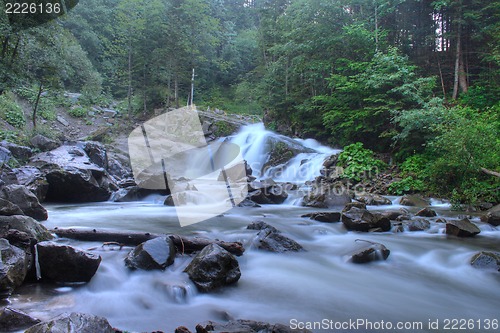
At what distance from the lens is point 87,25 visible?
3441cm

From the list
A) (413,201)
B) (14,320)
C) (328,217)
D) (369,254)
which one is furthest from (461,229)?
(14,320)

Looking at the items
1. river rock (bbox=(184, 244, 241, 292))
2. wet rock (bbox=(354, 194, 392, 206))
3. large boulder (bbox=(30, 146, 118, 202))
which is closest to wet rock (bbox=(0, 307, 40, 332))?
river rock (bbox=(184, 244, 241, 292))

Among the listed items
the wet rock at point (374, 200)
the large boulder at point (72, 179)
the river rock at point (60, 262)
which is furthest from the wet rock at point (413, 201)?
the large boulder at point (72, 179)

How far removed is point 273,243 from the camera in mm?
6062

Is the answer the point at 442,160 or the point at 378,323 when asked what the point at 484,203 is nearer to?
the point at 442,160

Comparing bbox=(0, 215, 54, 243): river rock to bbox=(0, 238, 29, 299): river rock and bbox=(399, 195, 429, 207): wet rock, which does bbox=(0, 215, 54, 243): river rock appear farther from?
bbox=(399, 195, 429, 207): wet rock

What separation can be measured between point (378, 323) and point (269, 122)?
20.8 meters

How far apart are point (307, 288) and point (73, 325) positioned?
3253 millimetres

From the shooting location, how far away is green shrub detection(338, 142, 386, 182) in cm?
1384

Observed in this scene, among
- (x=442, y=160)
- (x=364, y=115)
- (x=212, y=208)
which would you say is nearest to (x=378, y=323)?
(x=212, y=208)

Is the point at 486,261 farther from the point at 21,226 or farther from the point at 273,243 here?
the point at 21,226

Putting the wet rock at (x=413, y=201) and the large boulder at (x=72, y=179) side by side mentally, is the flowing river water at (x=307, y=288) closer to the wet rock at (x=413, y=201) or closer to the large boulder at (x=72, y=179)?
the wet rock at (x=413, y=201)

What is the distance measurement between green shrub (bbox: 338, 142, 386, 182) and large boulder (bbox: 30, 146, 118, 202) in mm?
9727

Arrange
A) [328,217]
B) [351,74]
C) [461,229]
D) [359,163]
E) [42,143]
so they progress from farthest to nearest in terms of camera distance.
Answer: [351,74]
[42,143]
[359,163]
[328,217]
[461,229]
